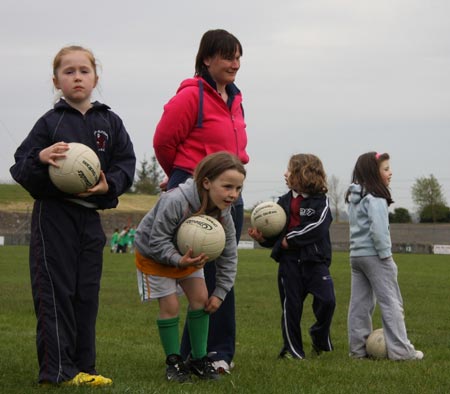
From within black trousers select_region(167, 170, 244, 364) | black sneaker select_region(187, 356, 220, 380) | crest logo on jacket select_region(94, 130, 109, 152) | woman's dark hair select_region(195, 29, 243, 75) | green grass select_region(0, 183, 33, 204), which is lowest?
black sneaker select_region(187, 356, 220, 380)

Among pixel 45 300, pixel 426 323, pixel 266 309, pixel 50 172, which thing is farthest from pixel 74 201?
pixel 266 309

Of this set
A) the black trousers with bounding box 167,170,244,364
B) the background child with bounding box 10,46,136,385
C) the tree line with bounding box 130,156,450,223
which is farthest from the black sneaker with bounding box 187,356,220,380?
the tree line with bounding box 130,156,450,223

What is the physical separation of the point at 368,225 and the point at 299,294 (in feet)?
3.11

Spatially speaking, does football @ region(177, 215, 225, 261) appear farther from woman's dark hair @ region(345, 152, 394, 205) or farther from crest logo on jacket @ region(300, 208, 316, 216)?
woman's dark hair @ region(345, 152, 394, 205)

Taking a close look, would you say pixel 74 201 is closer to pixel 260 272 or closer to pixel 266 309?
pixel 266 309

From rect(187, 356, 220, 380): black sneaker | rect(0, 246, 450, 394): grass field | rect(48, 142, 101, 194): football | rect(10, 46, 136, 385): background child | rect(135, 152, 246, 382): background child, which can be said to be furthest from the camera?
rect(187, 356, 220, 380): black sneaker

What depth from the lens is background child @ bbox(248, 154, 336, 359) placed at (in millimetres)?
8023

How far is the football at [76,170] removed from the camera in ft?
17.9

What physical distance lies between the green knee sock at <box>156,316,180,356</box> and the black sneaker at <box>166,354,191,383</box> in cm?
7

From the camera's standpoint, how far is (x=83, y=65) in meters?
5.81

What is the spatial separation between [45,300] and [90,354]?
1.77 ft

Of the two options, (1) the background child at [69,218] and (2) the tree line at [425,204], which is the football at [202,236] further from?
(2) the tree line at [425,204]

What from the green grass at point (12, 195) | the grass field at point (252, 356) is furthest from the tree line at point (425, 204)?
the grass field at point (252, 356)

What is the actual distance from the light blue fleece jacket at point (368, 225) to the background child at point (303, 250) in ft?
1.17
